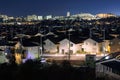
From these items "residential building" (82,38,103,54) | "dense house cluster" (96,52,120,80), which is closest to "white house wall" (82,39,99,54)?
"residential building" (82,38,103,54)

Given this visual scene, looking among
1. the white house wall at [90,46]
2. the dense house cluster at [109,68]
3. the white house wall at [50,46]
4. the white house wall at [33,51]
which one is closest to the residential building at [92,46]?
the white house wall at [90,46]

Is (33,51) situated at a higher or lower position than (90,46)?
lower

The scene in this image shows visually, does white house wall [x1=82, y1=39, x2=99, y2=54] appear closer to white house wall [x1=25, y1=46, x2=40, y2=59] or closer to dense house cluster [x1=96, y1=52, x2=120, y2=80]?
white house wall [x1=25, y1=46, x2=40, y2=59]

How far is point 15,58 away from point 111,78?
41.5ft

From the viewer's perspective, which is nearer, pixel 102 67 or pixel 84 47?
pixel 102 67

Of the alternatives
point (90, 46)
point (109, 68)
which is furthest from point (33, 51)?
point (109, 68)

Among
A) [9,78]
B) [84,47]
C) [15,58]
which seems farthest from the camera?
[84,47]

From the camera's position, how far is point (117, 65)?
22016 mm

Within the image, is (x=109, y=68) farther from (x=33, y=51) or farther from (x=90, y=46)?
(x=90, y=46)

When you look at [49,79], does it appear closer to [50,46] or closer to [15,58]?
[15,58]

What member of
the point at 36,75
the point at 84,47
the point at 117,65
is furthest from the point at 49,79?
the point at 84,47

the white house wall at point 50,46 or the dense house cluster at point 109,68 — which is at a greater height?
the white house wall at point 50,46

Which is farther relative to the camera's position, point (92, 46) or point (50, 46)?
point (50, 46)

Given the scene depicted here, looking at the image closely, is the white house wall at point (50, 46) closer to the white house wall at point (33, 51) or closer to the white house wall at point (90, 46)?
the white house wall at point (90, 46)
